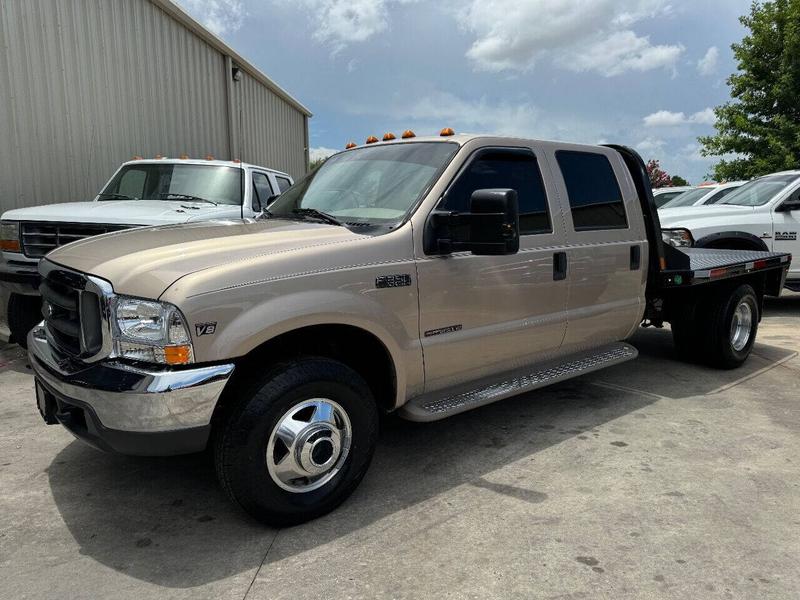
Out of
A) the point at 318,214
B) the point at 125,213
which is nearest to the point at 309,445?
the point at 318,214

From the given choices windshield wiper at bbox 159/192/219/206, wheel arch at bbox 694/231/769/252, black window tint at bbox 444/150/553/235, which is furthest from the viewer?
wheel arch at bbox 694/231/769/252

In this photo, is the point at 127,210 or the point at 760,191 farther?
the point at 760,191

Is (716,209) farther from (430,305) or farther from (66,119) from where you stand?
(66,119)

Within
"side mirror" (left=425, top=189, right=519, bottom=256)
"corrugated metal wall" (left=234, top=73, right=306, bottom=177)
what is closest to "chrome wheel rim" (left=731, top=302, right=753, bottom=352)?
"side mirror" (left=425, top=189, right=519, bottom=256)

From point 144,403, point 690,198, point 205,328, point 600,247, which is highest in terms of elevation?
point 690,198

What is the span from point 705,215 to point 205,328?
7.75 m

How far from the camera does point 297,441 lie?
2.78 metres

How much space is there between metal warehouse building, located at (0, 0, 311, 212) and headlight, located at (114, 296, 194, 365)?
6229 millimetres

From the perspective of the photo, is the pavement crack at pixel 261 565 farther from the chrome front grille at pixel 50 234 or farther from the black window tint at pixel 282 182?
the black window tint at pixel 282 182

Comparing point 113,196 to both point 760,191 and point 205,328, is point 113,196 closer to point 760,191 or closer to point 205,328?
point 205,328

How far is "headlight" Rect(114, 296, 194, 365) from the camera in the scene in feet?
8.13

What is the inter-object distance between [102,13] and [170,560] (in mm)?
8752

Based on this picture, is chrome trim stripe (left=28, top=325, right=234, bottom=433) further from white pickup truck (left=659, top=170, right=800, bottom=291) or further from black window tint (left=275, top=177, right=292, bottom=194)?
white pickup truck (left=659, top=170, right=800, bottom=291)

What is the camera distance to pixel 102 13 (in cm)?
888
